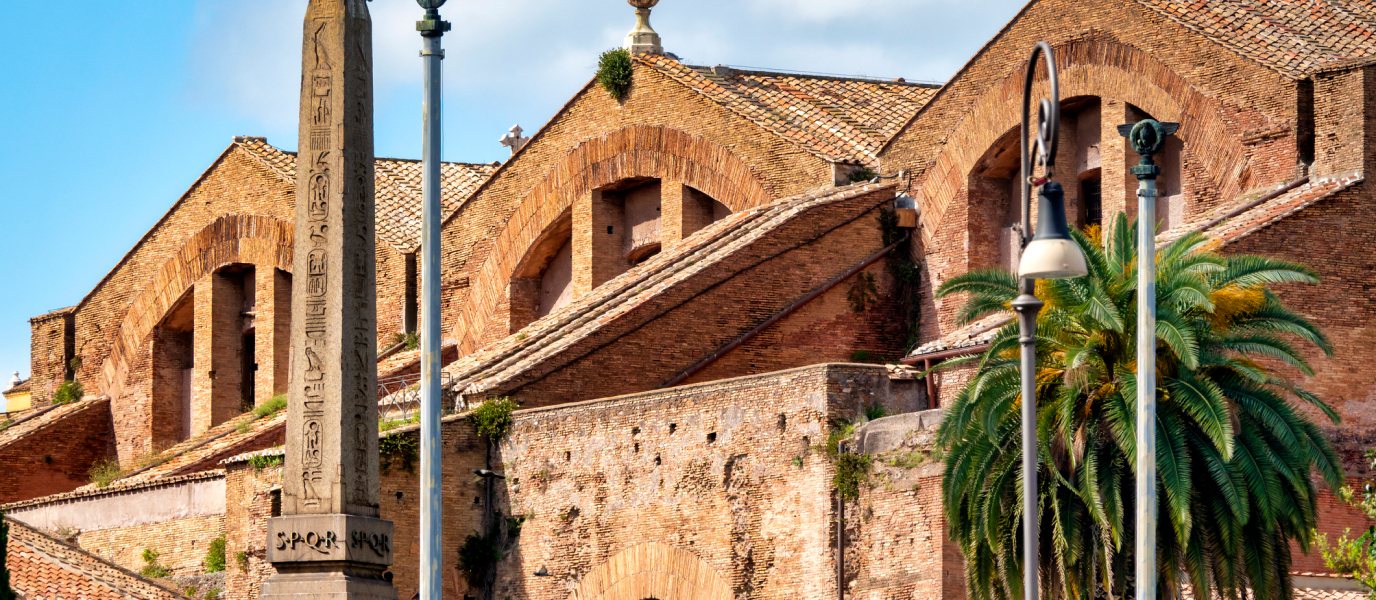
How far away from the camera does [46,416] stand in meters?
34.4

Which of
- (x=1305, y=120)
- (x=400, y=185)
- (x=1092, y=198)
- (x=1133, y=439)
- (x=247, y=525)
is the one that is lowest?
(x=247, y=525)

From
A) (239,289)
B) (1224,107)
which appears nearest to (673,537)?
(1224,107)

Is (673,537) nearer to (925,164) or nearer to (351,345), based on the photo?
(925,164)

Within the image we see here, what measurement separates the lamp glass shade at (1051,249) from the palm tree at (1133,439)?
4.17 meters

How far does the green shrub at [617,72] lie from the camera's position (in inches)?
1120

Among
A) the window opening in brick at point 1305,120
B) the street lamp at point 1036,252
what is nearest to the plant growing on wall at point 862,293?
the window opening in brick at point 1305,120

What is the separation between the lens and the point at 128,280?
3566 centimetres

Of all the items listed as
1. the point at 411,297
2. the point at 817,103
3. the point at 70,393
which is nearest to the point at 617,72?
the point at 817,103

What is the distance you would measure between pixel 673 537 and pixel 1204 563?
5.79 m

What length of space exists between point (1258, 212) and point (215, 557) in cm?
1187

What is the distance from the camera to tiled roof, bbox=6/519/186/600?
814 inches

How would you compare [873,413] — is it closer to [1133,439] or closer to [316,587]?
[1133,439]

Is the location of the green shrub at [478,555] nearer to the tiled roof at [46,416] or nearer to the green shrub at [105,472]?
the green shrub at [105,472]

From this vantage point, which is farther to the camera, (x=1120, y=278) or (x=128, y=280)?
(x=128, y=280)
